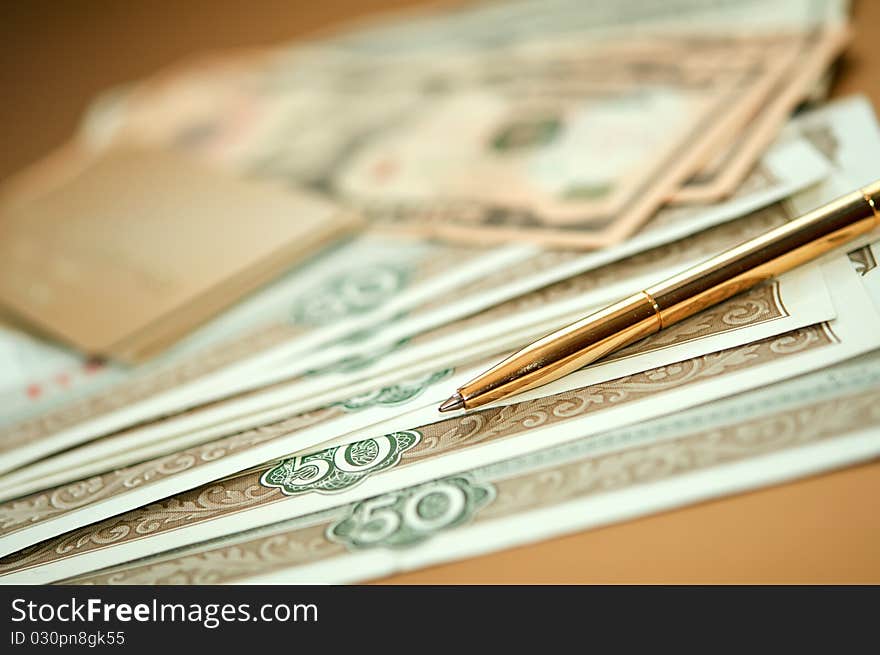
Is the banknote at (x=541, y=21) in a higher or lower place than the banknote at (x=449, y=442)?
higher

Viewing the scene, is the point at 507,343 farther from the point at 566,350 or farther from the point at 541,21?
the point at 541,21

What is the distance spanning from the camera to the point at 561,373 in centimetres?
48

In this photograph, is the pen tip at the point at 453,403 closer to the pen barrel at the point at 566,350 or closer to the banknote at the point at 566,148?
the pen barrel at the point at 566,350

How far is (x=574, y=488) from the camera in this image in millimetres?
426

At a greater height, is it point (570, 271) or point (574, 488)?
point (570, 271)

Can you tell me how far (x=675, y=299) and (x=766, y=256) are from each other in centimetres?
7

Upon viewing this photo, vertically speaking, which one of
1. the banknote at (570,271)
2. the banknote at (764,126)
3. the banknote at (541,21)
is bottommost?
the banknote at (570,271)

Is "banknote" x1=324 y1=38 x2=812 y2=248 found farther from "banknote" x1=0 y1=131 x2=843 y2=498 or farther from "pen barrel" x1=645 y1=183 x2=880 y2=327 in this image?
"pen barrel" x1=645 y1=183 x2=880 y2=327

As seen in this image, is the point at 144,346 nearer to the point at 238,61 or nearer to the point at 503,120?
the point at 503,120

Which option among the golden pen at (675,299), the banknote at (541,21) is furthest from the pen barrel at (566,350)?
the banknote at (541,21)

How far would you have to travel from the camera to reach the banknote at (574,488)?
0.41m

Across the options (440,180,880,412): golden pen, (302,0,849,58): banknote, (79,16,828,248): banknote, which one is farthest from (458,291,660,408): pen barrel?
(302,0,849,58): banknote

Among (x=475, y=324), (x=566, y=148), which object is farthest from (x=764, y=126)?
(x=475, y=324)

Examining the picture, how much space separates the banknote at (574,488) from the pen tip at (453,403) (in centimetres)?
4
